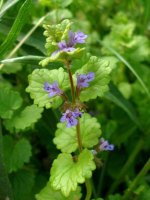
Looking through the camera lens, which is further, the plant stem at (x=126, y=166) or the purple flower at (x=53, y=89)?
the plant stem at (x=126, y=166)

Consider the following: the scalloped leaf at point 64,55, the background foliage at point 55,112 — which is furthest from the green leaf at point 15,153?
the scalloped leaf at point 64,55

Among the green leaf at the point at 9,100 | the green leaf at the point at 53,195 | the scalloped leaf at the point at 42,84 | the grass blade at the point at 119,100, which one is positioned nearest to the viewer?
the scalloped leaf at the point at 42,84

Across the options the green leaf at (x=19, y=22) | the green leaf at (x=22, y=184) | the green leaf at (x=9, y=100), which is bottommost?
the green leaf at (x=22, y=184)

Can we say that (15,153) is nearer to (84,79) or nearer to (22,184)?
(22,184)

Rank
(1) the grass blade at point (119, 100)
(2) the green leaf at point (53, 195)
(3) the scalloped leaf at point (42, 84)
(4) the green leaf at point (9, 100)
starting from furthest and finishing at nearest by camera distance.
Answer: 1. (1) the grass blade at point (119, 100)
2. (4) the green leaf at point (9, 100)
3. (2) the green leaf at point (53, 195)
4. (3) the scalloped leaf at point (42, 84)

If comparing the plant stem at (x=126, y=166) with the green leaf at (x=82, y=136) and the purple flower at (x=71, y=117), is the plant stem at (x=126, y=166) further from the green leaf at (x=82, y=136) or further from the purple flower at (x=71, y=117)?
the purple flower at (x=71, y=117)

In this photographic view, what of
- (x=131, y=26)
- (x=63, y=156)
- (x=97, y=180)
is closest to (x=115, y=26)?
(x=131, y=26)

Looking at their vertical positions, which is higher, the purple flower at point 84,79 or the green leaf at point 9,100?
the green leaf at point 9,100

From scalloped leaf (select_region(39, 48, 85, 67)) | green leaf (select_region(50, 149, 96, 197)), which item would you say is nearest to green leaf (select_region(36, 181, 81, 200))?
green leaf (select_region(50, 149, 96, 197))

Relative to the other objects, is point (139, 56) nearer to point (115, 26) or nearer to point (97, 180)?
point (115, 26)
